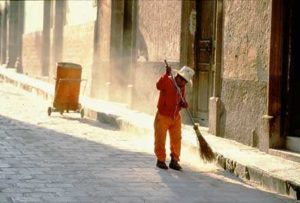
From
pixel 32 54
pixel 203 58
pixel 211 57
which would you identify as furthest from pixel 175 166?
pixel 32 54

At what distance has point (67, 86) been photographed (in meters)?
12.7

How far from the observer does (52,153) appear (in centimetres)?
818

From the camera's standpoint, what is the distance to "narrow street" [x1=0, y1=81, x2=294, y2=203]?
5848mm

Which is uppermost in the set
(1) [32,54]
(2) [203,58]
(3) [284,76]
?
(1) [32,54]

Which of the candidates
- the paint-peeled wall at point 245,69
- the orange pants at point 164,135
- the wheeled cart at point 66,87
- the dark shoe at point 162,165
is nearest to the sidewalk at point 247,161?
the paint-peeled wall at point 245,69

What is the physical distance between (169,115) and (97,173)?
52.2 inches

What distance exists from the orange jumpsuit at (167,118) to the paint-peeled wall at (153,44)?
3.90m

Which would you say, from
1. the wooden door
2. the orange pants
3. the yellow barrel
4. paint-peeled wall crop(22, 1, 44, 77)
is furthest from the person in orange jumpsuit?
paint-peeled wall crop(22, 1, 44, 77)

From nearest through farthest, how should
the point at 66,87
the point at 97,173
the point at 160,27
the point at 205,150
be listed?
the point at 97,173, the point at 205,150, the point at 160,27, the point at 66,87

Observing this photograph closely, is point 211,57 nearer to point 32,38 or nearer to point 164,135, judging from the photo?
point 164,135

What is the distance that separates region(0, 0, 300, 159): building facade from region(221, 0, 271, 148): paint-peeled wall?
16mm

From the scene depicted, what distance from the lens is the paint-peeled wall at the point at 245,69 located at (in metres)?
8.52

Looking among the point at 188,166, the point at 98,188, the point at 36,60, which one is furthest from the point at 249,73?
the point at 36,60

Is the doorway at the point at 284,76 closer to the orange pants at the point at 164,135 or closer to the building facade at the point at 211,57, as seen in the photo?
the building facade at the point at 211,57
